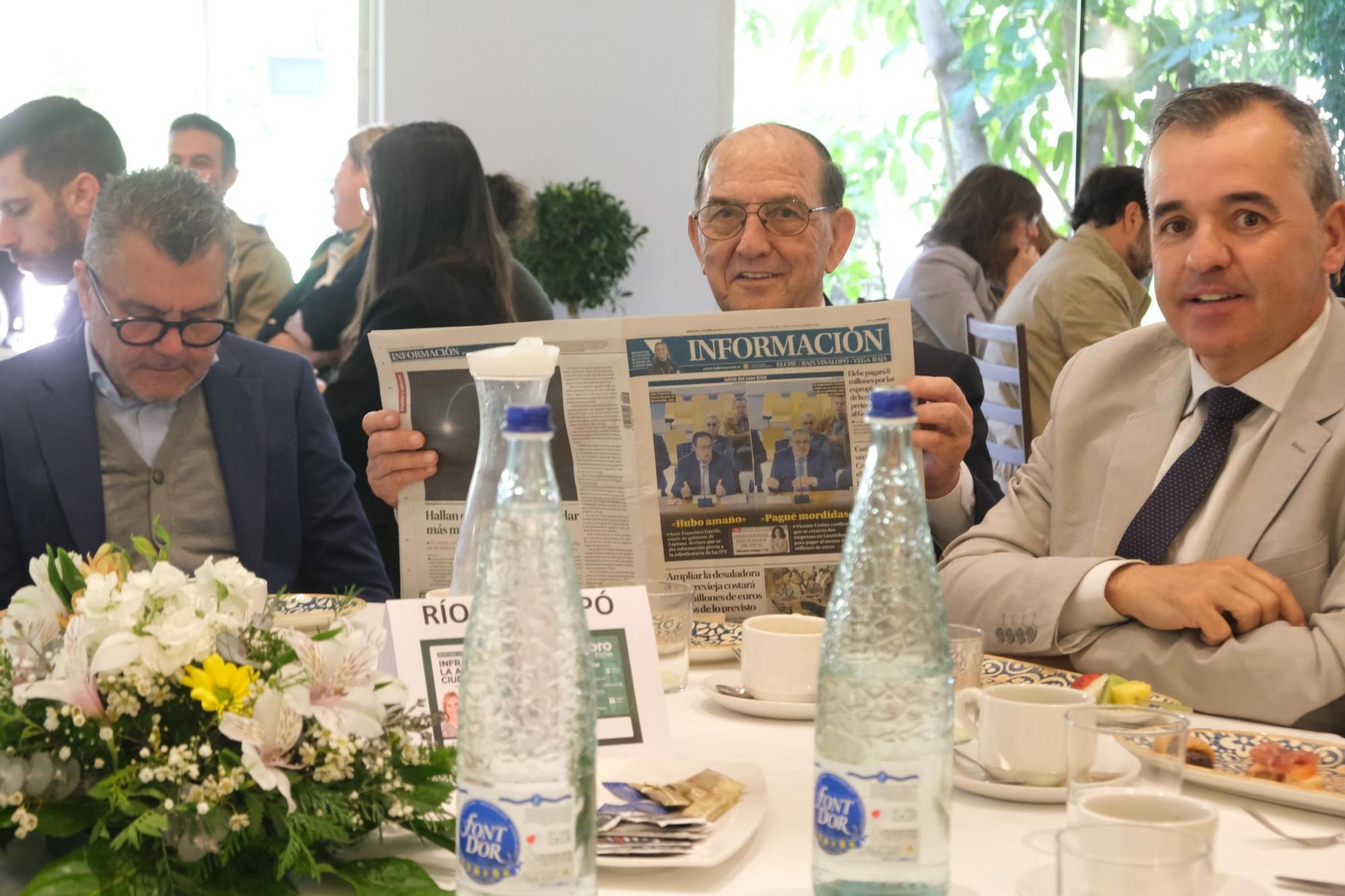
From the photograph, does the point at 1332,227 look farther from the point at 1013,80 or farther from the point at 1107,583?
the point at 1013,80

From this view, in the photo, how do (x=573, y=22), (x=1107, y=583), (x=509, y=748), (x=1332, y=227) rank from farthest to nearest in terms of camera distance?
(x=573, y=22)
(x=1332, y=227)
(x=1107, y=583)
(x=509, y=748)

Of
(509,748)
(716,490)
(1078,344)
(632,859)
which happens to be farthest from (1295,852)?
(1078,344)

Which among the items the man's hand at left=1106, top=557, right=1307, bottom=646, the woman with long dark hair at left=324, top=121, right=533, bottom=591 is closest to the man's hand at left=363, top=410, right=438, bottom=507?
the man's hand at left=1106, top=557, right=1307, bottom=646

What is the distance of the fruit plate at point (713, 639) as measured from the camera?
1499mm

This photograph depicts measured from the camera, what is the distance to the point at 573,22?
6664mm

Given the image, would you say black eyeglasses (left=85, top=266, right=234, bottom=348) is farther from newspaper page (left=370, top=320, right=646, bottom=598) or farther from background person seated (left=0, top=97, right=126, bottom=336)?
background person seated (left=0, top=97, right=126, bottom=336)

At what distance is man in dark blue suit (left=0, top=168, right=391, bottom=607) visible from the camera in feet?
7.01

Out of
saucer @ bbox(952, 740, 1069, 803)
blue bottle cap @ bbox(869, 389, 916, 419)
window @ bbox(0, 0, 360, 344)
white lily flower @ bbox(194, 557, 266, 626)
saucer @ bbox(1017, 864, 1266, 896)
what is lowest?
saucer @ bbox(1017, 864, 1266, 896)

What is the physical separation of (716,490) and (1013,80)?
241 inches

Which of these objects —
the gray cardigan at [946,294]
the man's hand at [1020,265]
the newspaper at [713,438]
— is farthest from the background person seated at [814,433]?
the man's hand at [1020,265]

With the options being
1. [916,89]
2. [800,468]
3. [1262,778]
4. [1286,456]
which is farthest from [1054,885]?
[916,89]

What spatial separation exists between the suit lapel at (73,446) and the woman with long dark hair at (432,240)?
0.96 m

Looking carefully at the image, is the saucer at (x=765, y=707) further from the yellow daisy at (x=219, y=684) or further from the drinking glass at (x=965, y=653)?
the yellow daisy at (x=219, y=684)

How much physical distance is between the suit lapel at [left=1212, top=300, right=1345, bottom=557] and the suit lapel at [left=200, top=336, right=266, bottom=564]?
150cm
